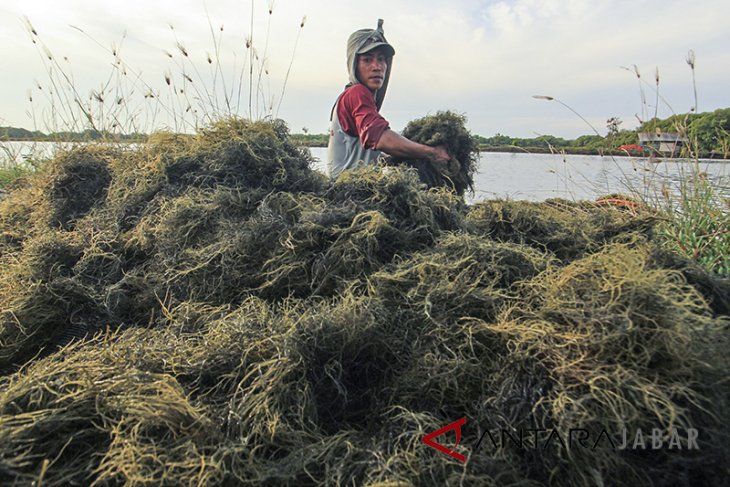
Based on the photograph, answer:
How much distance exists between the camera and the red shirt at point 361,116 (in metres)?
3.22

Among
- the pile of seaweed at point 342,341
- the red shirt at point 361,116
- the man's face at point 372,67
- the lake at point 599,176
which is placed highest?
the man's face at point 372,67

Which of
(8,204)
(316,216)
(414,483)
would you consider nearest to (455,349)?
(414,483)

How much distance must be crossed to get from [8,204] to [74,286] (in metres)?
1.35

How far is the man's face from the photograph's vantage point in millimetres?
3469

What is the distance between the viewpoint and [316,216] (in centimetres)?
187

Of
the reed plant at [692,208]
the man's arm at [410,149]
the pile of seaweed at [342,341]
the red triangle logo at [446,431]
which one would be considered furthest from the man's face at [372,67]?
the red triangle logo at [446,431]

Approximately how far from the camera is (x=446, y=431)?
3.84 feet

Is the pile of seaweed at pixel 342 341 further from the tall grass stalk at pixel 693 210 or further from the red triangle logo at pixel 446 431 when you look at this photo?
the tall grass stalk at pixel 693 210

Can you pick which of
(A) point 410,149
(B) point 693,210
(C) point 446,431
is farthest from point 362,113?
(C) point 446,431

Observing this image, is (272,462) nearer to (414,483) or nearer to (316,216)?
(414,483)

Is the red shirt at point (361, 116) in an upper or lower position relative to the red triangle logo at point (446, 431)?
upper

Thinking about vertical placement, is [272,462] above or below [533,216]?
below

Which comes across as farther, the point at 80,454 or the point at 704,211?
the point at 704,211

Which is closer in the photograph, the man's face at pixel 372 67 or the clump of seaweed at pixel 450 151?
the clump of seaweed at pixel 450 151
